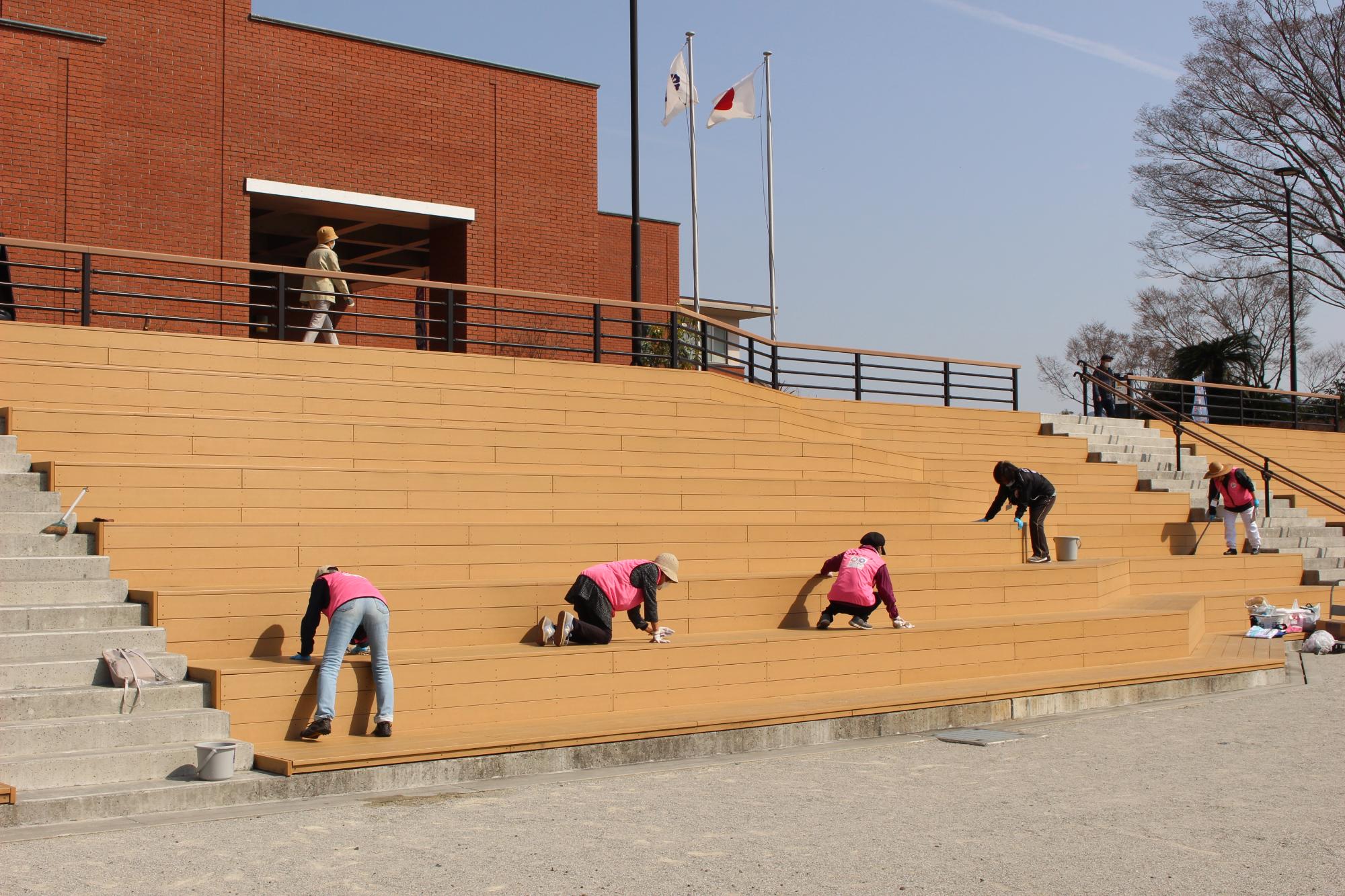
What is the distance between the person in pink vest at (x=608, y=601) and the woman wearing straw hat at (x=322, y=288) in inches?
205

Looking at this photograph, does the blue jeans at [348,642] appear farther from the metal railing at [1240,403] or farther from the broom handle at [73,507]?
the metal railing at [1240,403]

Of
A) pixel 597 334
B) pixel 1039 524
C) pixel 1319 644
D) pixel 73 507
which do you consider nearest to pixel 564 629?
pixel 73 507

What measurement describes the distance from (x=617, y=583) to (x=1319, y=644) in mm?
9019

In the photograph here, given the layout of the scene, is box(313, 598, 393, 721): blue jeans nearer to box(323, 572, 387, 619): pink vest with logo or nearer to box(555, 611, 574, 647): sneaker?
box(323, 572, 387, 619): pink vest with logo

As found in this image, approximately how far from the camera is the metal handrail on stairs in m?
20.2

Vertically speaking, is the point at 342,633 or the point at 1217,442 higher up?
the point at 1217,442

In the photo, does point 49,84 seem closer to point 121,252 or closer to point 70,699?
point 121,252

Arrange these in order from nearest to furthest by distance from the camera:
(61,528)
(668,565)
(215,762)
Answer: (215,762) < (61,528) < (668,565)

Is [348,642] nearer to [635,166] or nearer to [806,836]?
[806,836]

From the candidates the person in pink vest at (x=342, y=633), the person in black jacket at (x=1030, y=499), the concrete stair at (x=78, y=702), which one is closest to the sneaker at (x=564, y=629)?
the person in pink vest at (x=342, y=633)

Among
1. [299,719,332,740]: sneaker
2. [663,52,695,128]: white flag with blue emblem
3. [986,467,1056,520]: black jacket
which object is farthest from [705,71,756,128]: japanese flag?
[299,719,332,740]: sneaker

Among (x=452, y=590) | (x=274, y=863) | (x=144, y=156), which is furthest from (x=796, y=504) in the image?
(x=144, y=156)

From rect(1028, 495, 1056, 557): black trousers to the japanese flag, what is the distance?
14.3 m

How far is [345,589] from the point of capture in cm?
871
